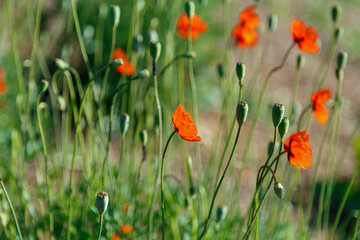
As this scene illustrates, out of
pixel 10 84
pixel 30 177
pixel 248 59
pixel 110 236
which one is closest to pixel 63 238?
pixel 110 236

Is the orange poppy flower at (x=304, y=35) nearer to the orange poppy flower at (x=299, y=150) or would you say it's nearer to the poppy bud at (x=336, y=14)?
the poppy bud at (x=336, y=14)

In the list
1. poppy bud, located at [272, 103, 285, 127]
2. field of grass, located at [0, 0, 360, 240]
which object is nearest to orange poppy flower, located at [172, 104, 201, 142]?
field of grass, located at [0, 0, 360, 240]

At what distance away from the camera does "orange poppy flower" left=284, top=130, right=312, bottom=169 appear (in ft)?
3.08

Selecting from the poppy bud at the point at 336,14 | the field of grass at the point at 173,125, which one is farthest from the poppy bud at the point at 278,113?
the poppy bud at the point at 336,14

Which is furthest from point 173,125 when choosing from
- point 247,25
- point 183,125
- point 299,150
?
point 247,25

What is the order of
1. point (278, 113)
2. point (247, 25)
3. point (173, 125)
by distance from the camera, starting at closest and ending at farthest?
point (278, 113)
point (173, 125)
point (247, 25)

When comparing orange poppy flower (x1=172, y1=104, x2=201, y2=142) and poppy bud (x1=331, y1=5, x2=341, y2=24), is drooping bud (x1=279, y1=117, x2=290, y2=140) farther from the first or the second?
poppy bud (x1=331, y1=5, x2=341, y2=24)

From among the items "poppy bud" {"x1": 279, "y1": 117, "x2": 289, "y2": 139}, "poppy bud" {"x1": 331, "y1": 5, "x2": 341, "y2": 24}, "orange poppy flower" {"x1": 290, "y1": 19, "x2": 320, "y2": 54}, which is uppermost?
"poppy bud" {"x1": 331, "y1": 5, "x2": 341, "y2": 24}

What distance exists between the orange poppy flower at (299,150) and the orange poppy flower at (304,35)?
0.42m

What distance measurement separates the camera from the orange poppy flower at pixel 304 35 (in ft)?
4.25

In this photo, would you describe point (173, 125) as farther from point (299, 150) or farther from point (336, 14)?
point (336, 14)

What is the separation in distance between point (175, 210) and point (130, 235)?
0.69 feet

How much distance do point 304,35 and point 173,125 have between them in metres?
0.43

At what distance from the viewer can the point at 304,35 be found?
1307mm
